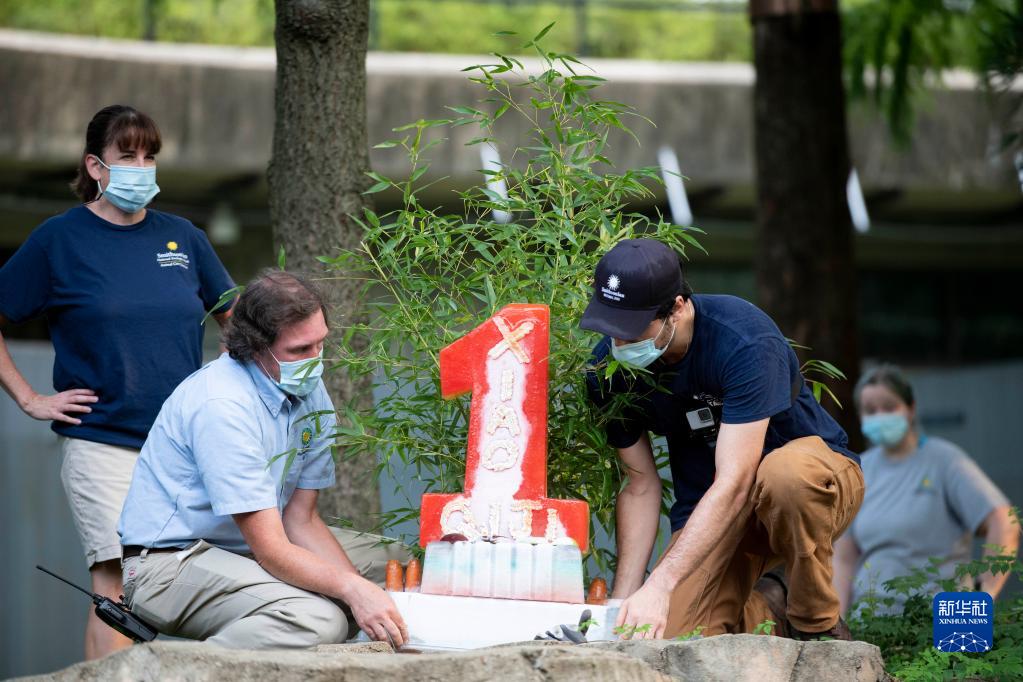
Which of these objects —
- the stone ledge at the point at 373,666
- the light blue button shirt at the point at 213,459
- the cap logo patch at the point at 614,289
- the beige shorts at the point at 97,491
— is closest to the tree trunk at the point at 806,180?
the cap logo patch at the point at 614,289

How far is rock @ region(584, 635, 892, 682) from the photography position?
9.89ft

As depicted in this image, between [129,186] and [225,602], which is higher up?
[129,186]

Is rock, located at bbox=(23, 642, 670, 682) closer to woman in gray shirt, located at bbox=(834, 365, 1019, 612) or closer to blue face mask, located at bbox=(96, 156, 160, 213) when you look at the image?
blue face mask, located at bbox=(96, 156, 160, 213)

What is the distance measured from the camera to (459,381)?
3654 mm

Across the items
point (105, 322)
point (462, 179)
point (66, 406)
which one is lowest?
point (66, 406)

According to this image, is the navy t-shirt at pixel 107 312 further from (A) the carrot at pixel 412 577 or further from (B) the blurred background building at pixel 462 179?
(B) the blurred background building at pixel 462 179

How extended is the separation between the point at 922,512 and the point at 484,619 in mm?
2740

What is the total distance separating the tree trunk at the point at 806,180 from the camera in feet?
21.5

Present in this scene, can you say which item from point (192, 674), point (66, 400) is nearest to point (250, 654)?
point (192, 674)

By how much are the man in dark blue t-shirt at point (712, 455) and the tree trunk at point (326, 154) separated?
117 centimetres

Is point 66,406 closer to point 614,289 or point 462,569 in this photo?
point 462,569

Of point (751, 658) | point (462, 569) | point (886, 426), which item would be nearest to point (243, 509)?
point (462, 569)

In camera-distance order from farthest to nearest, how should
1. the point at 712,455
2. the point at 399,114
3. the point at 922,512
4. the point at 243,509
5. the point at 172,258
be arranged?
the point at 399,114 < the point at 922,512 < the point at 172,258 < the point at 712,455 < the point at 243,509

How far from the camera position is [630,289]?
3438 mm
